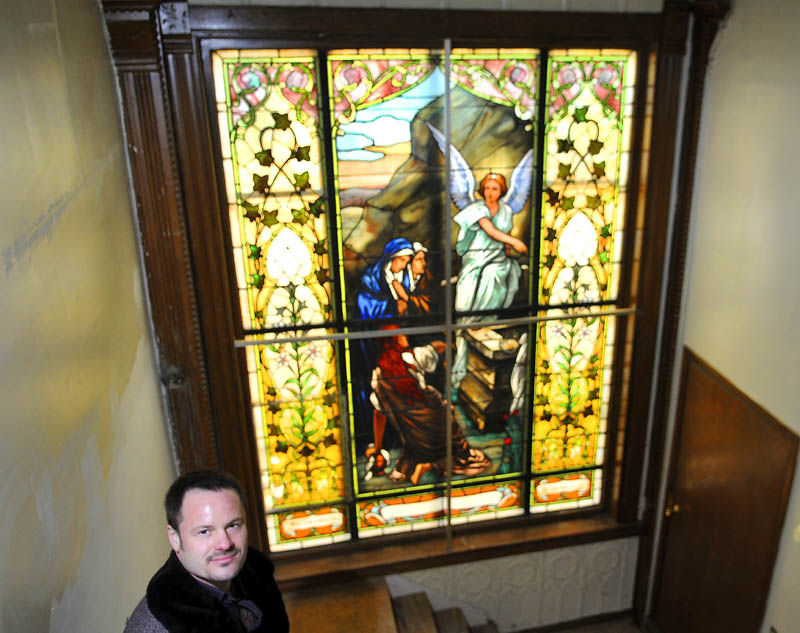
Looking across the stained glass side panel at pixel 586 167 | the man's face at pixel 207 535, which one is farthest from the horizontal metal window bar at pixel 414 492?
the man's face at pixel 207 535

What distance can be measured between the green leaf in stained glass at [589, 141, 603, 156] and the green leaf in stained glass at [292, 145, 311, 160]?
4.53ft

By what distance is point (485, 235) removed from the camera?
3.28 m

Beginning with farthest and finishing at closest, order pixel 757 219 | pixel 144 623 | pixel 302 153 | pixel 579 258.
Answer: pixel 579 258 → pixel 302 153 → pixel 757 219 → pixel 144 623

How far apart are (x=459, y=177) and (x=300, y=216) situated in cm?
78

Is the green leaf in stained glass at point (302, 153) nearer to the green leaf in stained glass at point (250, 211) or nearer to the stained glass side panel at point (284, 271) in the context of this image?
the stained glass side panel at point (284, 271)

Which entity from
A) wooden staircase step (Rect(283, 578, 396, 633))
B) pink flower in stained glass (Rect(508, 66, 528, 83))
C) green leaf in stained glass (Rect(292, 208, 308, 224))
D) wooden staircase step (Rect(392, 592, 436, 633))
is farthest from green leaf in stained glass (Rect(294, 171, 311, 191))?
wooden staircase step (Rect(392, 592, 436, 633))

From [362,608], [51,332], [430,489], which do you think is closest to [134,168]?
[51,332]

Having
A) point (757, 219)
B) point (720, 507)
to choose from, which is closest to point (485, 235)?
point (757, 219)

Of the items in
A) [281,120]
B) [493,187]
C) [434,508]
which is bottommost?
[434,508]

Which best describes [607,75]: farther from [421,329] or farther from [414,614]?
[414,614]

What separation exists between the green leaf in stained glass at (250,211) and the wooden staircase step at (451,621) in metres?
2.45

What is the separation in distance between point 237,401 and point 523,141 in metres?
1.89

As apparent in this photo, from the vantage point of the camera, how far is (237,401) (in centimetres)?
326

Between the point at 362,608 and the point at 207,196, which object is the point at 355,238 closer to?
the point at 207,196
